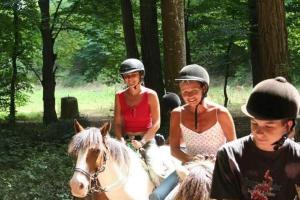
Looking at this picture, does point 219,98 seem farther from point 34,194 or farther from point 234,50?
point 34,194

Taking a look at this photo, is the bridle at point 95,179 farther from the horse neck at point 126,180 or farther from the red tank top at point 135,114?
the red tank top at point 135,114

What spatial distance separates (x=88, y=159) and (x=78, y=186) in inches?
10.9

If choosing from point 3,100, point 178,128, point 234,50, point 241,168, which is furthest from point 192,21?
point 241,168

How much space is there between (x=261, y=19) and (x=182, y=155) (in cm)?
454

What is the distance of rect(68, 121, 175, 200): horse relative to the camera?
12.7ft

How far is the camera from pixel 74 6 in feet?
48.4

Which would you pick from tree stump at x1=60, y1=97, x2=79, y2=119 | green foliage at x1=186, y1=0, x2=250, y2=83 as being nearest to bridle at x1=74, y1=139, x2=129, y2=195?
green foliage at x1=186, y1=0, x2=250, y2=83

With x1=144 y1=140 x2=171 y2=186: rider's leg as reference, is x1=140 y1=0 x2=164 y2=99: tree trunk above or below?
above

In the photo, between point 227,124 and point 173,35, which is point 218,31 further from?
point 227,124

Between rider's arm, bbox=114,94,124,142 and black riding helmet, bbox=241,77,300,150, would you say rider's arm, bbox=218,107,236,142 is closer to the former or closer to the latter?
black riding helmet, bbox=241,77,300,150

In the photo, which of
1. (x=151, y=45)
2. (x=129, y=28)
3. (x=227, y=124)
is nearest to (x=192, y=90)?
(x=227, y=124)

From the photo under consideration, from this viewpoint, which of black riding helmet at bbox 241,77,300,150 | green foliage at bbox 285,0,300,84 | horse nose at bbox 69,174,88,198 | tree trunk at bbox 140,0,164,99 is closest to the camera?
black riding helmet at bbox 241,77,300,150

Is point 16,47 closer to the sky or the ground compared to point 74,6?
closer to the ground

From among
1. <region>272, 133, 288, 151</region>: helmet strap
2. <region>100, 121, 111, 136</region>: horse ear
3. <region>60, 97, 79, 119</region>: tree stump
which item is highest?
<region>272, 133, 288, 151</region>: helmet strap
